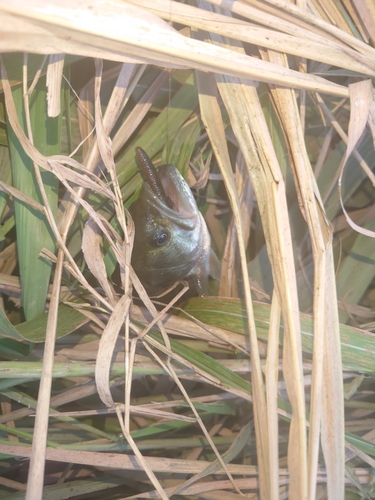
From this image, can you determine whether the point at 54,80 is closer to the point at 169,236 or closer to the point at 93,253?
the point at 93,253

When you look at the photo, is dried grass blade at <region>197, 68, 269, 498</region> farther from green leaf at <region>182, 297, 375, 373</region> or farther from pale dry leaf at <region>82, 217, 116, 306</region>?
pale dry leaf at <region>82, 217, 116, 306</region>

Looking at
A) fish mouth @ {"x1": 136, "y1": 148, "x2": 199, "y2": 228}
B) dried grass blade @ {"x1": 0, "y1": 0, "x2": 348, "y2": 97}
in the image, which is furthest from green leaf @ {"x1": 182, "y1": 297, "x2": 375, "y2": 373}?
dried grass blade @ {"x1": 0, "y1": 0, "x2": 348, "y2": 97}

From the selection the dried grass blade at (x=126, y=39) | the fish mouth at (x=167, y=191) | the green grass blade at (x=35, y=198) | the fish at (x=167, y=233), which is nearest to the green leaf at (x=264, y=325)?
the fish at (x=167, y=233)

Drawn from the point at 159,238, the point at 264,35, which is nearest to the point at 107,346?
the point at 159,238

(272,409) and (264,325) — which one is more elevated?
(264,325)

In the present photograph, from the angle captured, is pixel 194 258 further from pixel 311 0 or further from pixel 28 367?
pixel 311 0

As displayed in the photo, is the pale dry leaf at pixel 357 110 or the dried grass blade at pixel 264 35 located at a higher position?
the dried grass blade at pixel 264 35

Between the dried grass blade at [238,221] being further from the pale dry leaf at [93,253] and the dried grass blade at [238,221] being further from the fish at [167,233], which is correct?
the pale dry leaf at [93,253]

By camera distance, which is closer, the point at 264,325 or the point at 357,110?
the point at 357,110
